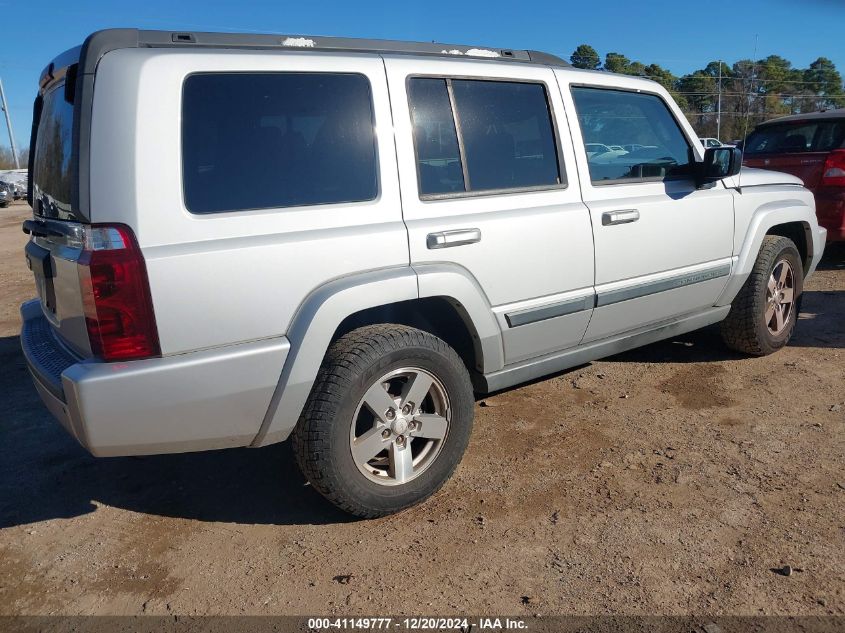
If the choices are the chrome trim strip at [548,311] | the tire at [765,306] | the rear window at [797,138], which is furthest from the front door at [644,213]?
the rear window at [797,138]

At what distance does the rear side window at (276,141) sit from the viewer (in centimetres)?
250

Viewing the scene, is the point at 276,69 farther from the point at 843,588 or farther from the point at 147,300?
the point at 843,588

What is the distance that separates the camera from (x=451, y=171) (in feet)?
10.4

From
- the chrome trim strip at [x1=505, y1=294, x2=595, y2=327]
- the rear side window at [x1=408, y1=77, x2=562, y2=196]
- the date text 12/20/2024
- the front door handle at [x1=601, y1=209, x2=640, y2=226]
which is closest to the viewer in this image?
the date text 12/20/2024

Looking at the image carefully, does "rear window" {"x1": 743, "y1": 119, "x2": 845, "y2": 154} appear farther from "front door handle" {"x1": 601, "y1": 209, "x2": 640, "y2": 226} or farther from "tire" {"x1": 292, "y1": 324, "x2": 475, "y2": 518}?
"tire" {"x1": 292, "y1": 324, "x2": 475, "y2": 518}

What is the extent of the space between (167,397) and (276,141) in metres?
1.07

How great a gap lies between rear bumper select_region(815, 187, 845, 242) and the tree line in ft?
121

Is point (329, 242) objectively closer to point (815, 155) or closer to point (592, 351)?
point (592, 351)

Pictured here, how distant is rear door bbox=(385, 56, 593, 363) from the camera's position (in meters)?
3.01

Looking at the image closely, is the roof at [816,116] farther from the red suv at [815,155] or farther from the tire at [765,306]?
the tire at [765,306]

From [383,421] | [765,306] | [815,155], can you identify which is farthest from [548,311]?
[815,155]

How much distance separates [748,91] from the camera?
5334 centimetres

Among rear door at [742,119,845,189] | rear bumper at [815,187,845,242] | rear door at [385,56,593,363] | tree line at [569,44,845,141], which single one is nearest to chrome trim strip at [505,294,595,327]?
rear door at [385,56,593,363]

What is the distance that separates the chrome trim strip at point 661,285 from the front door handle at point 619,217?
37cm
